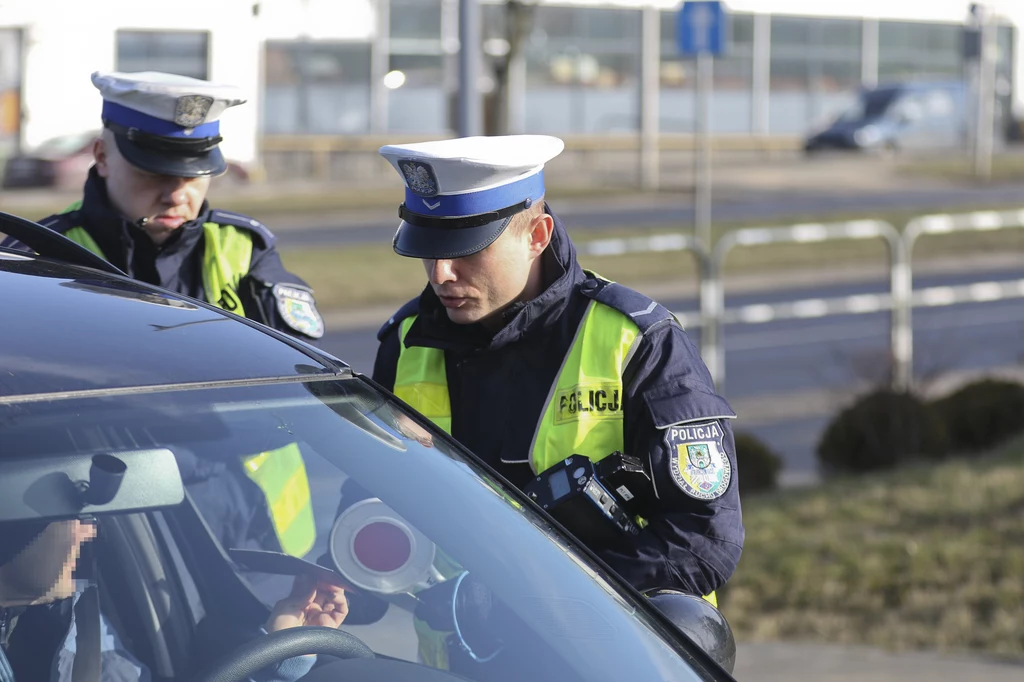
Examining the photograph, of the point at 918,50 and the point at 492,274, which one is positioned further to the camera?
the point at 918,50

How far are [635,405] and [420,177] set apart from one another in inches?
23.2

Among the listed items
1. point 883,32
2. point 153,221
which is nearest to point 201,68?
point 883,32

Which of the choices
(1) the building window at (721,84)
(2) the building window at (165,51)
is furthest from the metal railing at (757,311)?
(1) the building window at (721,84)

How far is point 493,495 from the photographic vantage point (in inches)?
92.4

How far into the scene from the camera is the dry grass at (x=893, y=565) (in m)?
5.33

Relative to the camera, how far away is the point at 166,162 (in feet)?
11.5

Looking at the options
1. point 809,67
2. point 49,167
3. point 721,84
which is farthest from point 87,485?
point 809,67

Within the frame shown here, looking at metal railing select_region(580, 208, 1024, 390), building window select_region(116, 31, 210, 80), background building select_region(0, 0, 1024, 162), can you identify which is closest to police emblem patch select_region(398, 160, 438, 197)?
metal railing select_region(580, 208, 1024, 390)

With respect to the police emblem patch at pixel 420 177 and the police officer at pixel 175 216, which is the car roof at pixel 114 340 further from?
the police officer at pixel 175 216

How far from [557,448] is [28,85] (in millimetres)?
29868

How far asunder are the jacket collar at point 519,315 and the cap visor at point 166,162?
0.90 m

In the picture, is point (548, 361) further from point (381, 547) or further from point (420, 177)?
point (381, 547)

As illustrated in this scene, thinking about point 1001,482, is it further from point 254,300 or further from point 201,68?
point 201,68

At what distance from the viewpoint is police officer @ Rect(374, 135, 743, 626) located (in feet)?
8.80
